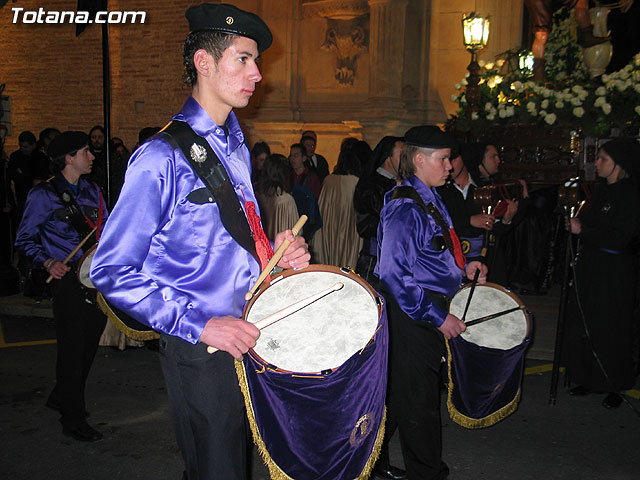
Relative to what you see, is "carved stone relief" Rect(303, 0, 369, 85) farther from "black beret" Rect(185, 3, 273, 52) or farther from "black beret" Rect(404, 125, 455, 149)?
"black beret" Rect(185, 3, 273, 52)

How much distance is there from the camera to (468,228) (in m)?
5.77

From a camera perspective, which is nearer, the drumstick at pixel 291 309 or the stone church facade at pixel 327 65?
the drumstick at pixel 291 309

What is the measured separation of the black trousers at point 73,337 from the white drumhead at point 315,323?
2786 mm

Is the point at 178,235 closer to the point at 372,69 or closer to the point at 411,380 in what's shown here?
the point at 411,380

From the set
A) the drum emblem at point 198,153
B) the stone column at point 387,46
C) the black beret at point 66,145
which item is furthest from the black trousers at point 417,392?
the stone column at point 387,46

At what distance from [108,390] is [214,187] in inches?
166

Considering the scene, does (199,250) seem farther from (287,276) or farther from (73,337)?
(73,337)

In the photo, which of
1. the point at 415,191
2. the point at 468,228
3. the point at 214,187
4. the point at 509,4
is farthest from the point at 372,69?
the point at 214,187

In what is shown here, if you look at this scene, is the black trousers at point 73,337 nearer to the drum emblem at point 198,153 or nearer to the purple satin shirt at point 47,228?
the purple satin shirt at point 47,228

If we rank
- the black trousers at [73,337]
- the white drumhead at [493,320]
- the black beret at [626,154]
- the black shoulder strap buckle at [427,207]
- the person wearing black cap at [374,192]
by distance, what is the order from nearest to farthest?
the black shoulder strap buckle at [427,207], the white drumhead at [493,320], the black trousers at [73,337], the black beret at [626,154], the person wearing black cap at [374,192]

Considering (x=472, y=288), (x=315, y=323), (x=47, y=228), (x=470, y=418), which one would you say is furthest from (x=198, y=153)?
(x=47, y=228)

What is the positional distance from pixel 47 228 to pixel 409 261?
2942mm

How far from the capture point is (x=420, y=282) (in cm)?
380

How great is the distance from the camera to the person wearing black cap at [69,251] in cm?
491
